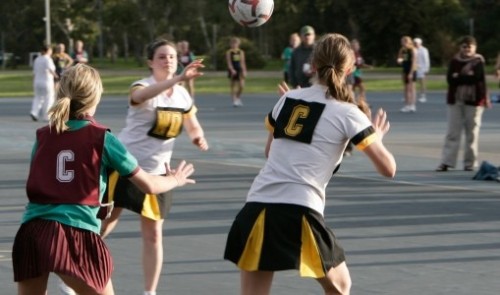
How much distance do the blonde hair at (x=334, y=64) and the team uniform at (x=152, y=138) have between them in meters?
2.39

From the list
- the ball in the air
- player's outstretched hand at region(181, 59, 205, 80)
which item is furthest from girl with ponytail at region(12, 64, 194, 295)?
the ball in the air

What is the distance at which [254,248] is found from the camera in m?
5.96

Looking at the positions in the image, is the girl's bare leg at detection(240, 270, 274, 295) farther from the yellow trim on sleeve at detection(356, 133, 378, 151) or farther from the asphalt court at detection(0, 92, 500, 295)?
the asphalt court at detection(0, 92, 500, 295)

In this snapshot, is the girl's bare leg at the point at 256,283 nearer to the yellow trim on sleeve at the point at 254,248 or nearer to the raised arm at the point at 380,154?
the yellow trim on sleeve at the point at 254,248

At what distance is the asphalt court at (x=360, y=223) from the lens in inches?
356

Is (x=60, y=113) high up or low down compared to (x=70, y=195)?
up

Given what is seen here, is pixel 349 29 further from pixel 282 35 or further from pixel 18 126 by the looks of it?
pixel 18 126

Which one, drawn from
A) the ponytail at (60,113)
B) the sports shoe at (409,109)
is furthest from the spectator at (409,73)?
the ponytail at (60,113)

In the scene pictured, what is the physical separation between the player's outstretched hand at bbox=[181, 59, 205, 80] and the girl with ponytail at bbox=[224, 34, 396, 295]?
5.91ft

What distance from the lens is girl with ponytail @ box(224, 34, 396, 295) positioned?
19.6 feet

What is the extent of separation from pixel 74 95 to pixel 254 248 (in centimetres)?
107

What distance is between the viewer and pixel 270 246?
595 cm

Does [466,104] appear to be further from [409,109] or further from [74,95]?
[409,109]

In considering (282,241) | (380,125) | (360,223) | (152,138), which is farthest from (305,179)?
(360,223)
